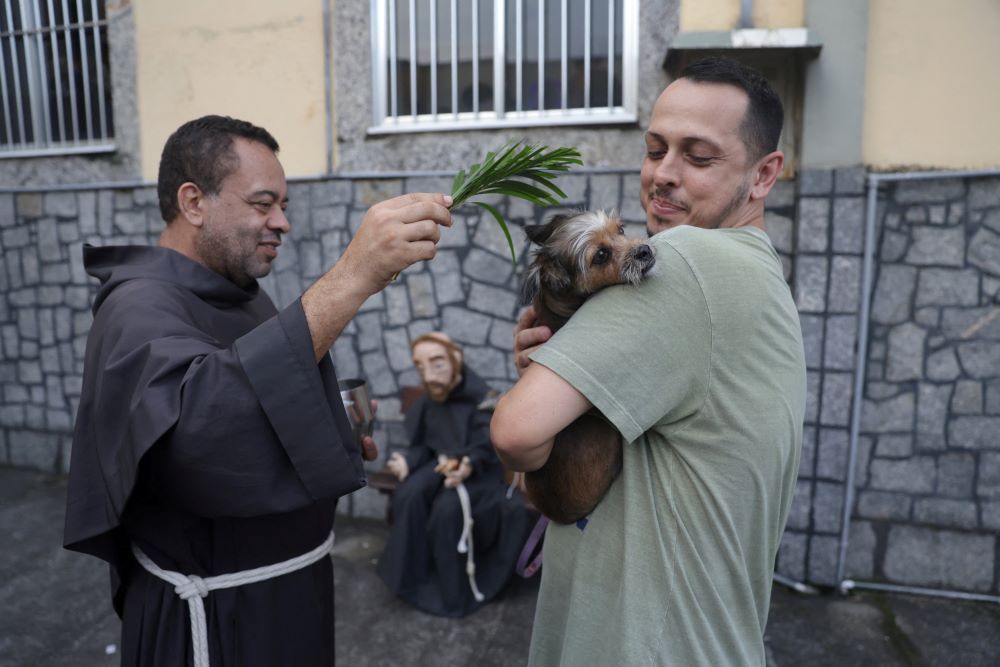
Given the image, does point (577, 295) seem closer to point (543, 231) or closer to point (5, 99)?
point (543, 231)

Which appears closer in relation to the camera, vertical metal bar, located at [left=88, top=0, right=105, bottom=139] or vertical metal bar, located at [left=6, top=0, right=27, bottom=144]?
vertical metal bar, located at [left=88, top=0, right=105, bottom=139]

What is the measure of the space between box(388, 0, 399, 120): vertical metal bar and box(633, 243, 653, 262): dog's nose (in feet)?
14.4

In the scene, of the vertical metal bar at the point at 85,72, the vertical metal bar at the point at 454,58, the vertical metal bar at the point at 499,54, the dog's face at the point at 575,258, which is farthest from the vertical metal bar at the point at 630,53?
the vertical metal bar at the point at 85,72

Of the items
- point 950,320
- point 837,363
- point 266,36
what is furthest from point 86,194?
point 950,320

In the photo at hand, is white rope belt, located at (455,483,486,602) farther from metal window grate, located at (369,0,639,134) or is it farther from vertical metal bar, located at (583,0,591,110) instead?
vertical metal bar, located at (583,0,591,110)

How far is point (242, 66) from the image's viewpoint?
5.41m

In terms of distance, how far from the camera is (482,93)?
16.9ft

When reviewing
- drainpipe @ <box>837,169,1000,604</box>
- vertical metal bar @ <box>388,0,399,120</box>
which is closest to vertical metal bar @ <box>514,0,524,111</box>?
vertical metal bar @ <box>388,0,399,120</box>

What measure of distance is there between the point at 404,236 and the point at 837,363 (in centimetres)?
374

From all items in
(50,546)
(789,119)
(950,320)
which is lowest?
(50,546)

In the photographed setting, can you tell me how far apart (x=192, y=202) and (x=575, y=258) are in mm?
1227

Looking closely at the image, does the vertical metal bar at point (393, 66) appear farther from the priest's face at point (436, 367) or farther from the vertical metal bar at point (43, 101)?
the vertical metal bar at point (43, 101)

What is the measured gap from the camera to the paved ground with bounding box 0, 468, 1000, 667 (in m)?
3.81

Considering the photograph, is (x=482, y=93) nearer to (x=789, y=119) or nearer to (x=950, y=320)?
(x=789, y=119)
